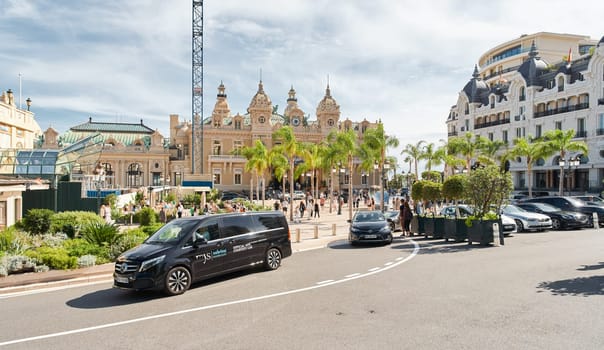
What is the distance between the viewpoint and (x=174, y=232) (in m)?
9.66

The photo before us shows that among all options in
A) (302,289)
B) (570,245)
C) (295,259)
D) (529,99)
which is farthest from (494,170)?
(529,99)

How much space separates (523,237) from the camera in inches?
673

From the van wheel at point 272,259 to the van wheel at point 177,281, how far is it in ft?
8.68

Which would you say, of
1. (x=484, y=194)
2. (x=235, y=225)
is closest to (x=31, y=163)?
(x=235, y=225)

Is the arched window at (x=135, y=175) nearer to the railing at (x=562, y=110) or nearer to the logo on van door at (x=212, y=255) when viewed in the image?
the railing at (x=562, y=110)

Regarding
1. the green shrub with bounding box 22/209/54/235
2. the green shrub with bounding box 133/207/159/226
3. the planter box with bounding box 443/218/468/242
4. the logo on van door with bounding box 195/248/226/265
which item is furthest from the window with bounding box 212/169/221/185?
the logo on van door with bounding box 195/248/226/265

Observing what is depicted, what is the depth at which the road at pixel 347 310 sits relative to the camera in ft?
19.1

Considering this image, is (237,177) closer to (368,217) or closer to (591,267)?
(368,217)

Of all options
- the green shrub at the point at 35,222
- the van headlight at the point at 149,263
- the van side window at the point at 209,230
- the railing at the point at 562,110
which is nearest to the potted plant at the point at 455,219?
the van side window at the point at 209,230

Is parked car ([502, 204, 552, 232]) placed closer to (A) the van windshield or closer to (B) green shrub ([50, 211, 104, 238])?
(A) the van windshield

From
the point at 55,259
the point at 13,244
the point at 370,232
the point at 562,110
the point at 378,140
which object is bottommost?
the point at 55,259

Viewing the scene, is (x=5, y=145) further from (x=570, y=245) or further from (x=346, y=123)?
(x=346, y=123)

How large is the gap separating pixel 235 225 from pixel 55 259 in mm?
4998

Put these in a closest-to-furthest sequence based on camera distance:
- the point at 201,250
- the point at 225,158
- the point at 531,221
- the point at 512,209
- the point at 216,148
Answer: the point at 201,250
the point at 531,221
the point at 512,209
the point at 225,158
the point at 216,148
